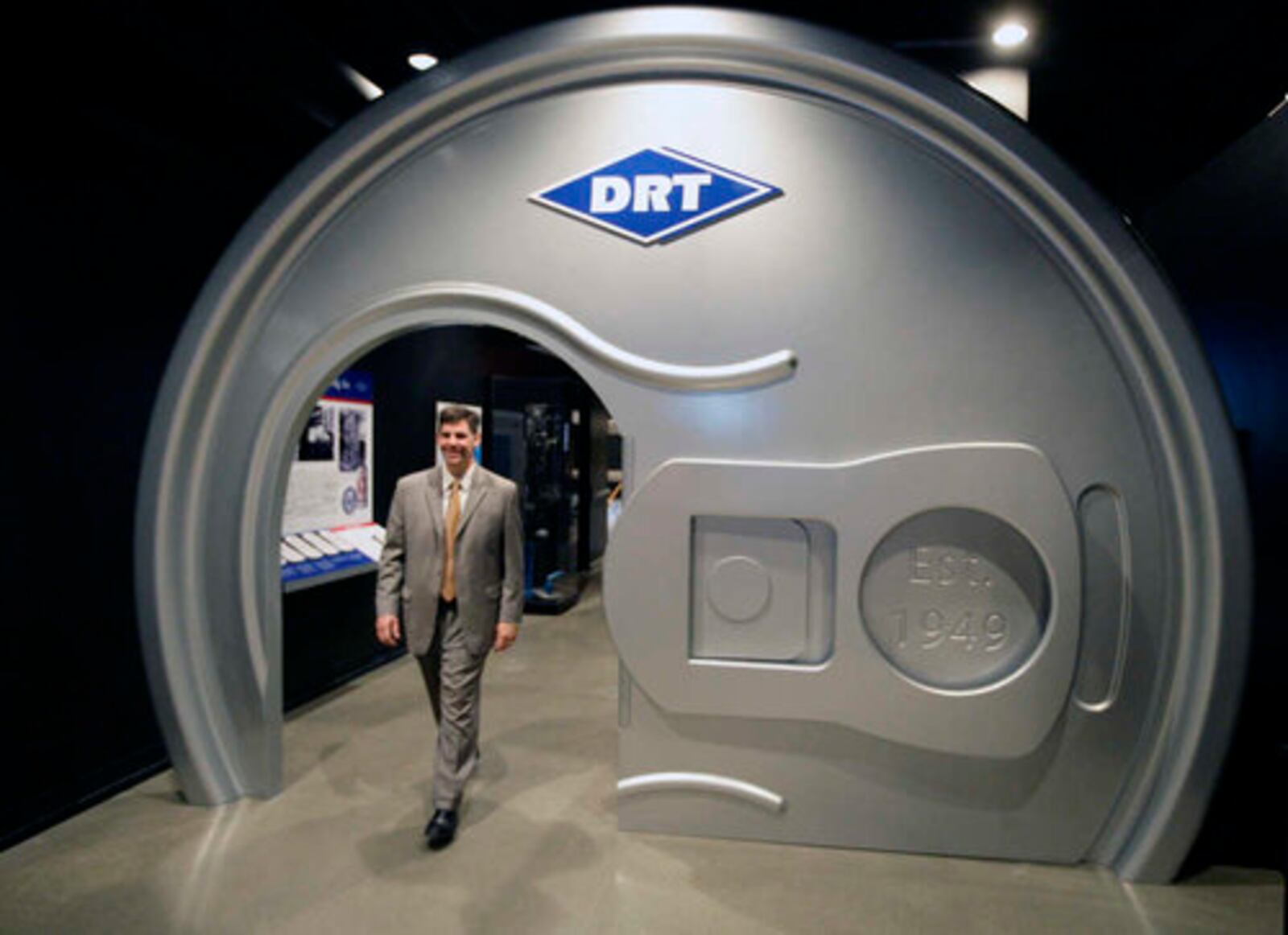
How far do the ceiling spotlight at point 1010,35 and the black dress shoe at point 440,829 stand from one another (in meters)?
3.78

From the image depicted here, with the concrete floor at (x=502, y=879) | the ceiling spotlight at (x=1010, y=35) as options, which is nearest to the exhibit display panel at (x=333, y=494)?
the concrete floor at (x=502, y=879)

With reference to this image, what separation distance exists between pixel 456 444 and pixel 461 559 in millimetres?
447

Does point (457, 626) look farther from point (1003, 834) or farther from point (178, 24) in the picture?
point (178, 24)

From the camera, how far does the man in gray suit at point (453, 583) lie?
282 centimetres

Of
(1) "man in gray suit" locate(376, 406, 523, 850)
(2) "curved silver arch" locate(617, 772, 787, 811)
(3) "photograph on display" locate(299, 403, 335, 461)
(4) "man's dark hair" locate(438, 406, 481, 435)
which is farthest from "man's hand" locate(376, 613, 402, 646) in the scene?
(3) "photograph on display" locate(299, 403, 335, 461)

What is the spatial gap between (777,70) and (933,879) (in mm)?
2940

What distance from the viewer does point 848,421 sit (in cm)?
269

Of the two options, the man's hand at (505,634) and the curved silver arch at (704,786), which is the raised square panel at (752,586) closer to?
the curved silver arch at (704,786)

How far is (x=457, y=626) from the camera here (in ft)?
9.30

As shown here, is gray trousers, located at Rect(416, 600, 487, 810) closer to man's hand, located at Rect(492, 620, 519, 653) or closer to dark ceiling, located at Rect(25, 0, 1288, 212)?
man's hand, located at Rect(492, 620, 519, 653)

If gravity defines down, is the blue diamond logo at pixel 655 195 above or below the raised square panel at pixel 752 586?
above

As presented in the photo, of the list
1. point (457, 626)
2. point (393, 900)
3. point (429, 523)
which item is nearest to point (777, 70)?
point (429, 523)

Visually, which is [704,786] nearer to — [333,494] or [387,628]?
[387,628]

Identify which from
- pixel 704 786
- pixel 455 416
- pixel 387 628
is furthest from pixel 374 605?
pixel 704 786
